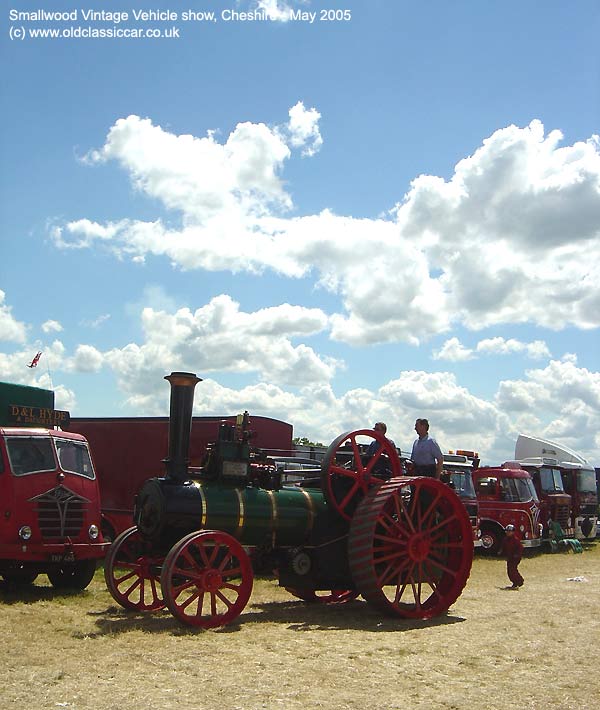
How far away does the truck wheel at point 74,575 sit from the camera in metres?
11.3

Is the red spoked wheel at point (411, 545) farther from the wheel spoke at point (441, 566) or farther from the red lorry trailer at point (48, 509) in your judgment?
the red lorry trailer at point (48, 509)

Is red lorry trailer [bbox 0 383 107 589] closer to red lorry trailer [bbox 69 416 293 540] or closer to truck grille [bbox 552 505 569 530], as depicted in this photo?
red lorry trailer [bbox 69 416 293 540]

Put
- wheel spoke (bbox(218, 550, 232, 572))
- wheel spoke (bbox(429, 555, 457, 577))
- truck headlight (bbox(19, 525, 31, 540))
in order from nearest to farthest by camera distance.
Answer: wheel spoke (bbox(218, 550, 232, 572))
wheel spoke (bbox(429, 555, 457, 577))
truck headlight (bbox(19, 525, 31, 540))

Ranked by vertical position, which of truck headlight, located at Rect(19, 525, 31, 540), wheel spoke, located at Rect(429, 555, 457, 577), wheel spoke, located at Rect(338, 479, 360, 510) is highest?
wheel spoke, located at Rect(338, 479, 360, 510)

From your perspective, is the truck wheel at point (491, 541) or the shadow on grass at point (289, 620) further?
the truck wheel at point (491, 541)

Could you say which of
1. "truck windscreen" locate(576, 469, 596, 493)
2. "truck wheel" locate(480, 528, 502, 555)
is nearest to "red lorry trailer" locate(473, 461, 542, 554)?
"truck wheel" locate(480, 528, 502, 555)

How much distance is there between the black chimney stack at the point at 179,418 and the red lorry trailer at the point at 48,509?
8.61 feet

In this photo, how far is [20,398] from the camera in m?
12.9

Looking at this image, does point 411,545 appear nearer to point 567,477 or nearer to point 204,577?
point 204,577

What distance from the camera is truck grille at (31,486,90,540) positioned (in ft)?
35.1

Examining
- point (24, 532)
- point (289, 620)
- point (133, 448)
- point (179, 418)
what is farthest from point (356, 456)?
point (133, 448)

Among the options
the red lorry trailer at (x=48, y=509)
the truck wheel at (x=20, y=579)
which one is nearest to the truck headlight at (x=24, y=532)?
the red lorry trailer at (x=48, y=509)

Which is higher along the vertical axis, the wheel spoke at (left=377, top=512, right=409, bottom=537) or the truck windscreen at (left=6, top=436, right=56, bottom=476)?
the truck windscreen at (left=6, top=436, right=56, bottom=476)

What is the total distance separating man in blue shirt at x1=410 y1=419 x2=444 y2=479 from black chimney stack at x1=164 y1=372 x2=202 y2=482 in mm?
3169
